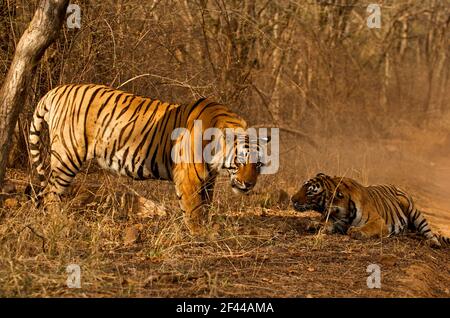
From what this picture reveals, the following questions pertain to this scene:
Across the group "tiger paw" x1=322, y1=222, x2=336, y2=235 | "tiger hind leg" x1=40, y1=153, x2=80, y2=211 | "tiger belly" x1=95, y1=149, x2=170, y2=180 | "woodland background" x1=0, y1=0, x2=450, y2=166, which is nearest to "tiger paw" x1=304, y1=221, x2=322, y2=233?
"tiger paw" x1=322, y1=222, x2=336, y2=235

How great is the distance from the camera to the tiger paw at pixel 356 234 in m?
7.09

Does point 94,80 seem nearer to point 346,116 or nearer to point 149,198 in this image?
point 149,198

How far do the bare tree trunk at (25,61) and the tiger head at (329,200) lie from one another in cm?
252

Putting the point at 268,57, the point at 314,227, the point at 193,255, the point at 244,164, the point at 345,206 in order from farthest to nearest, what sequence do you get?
1. the point at 268,57
2. the point at 314,227
3. the point at 345,206
4. the point at 244,164
5. the point at 193,255

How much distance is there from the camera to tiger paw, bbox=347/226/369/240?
7086 mm

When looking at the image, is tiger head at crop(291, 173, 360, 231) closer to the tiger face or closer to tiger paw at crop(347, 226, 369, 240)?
the tiger face

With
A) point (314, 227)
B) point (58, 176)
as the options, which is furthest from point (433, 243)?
point (58, 176)

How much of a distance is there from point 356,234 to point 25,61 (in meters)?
3.11

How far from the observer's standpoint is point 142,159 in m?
7.37

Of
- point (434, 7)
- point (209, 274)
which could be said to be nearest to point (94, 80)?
point (209, 274)

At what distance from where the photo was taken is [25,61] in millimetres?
6605

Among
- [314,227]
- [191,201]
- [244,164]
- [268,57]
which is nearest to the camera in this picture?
[244,164]

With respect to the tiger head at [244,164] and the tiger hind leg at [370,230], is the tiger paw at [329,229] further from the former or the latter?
the tiger head at [244,164]

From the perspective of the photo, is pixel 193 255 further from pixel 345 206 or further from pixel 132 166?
pixel 345 206
